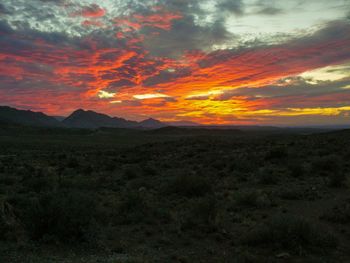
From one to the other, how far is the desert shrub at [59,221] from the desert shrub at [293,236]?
493 centimetres

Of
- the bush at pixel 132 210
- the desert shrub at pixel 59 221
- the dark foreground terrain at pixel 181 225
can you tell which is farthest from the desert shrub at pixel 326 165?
the desert shrub at pixel 59 221

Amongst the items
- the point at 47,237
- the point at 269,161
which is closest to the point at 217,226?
the point at 47,237

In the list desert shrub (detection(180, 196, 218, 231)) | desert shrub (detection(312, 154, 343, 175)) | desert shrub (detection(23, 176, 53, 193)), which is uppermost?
desert shrub (detection(312, 154, 343, 175))

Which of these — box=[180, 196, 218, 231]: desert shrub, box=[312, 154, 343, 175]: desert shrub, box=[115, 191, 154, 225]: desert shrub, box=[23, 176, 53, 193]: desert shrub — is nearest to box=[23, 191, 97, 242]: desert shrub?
box=[115, 191, 154, 225]: desert shrub

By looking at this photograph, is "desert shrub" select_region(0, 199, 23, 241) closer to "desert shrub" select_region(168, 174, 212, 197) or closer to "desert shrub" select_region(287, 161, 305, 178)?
"desert shrub" select_region(168, 174, 212, 197)

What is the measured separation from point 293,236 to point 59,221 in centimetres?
674

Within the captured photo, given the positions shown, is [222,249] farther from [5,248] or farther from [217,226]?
[5,248]

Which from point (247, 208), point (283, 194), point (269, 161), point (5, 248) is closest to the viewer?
point (5, 248)

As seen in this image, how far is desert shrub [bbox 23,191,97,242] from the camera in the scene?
907 centimetres

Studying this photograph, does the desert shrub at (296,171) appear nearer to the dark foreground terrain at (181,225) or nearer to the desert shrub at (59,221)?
the dark foreground terrain at (181,225)

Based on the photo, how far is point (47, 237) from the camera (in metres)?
8.80

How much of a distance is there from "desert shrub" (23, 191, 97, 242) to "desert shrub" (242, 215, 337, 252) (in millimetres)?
4931

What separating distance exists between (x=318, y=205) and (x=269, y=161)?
14619 mm

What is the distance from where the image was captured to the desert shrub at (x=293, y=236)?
8977mm
